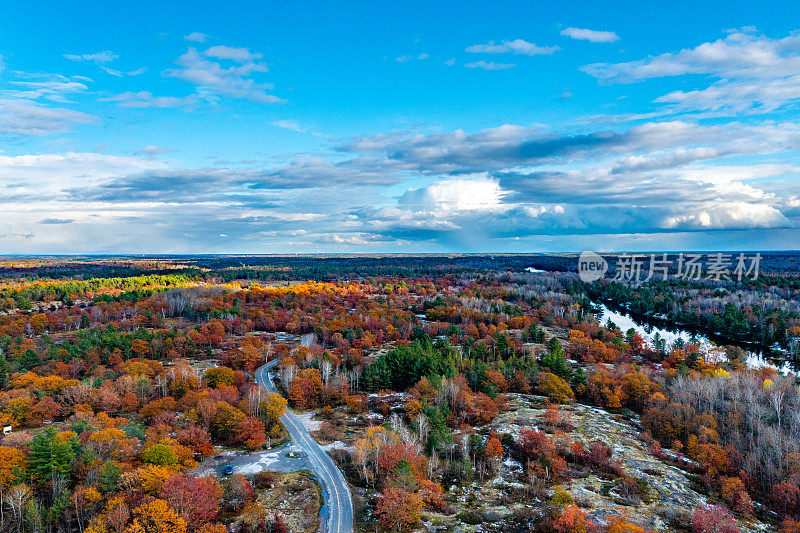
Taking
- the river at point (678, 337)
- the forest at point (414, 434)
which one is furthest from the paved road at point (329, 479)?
the river at point (678, 337)

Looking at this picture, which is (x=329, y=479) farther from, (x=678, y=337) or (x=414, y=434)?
(x=678, y=337)

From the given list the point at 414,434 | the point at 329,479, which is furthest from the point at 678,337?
the point at 329,479

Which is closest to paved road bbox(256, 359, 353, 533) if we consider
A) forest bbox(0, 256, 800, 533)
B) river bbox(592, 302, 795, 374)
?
forest bbox(0, 256, 800, 533)

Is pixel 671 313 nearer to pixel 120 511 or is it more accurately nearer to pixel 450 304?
pixel 450 304

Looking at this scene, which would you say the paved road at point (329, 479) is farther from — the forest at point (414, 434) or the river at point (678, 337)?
the river at point (678, 337)

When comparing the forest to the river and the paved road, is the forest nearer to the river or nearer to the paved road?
the paved road

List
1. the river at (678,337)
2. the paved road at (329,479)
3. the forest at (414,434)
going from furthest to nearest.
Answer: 1. the river at (678,337)
2. the paved road at (329,479)
3. the forest at (414,434)

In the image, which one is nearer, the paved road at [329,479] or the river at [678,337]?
the paved road at [329,479]
